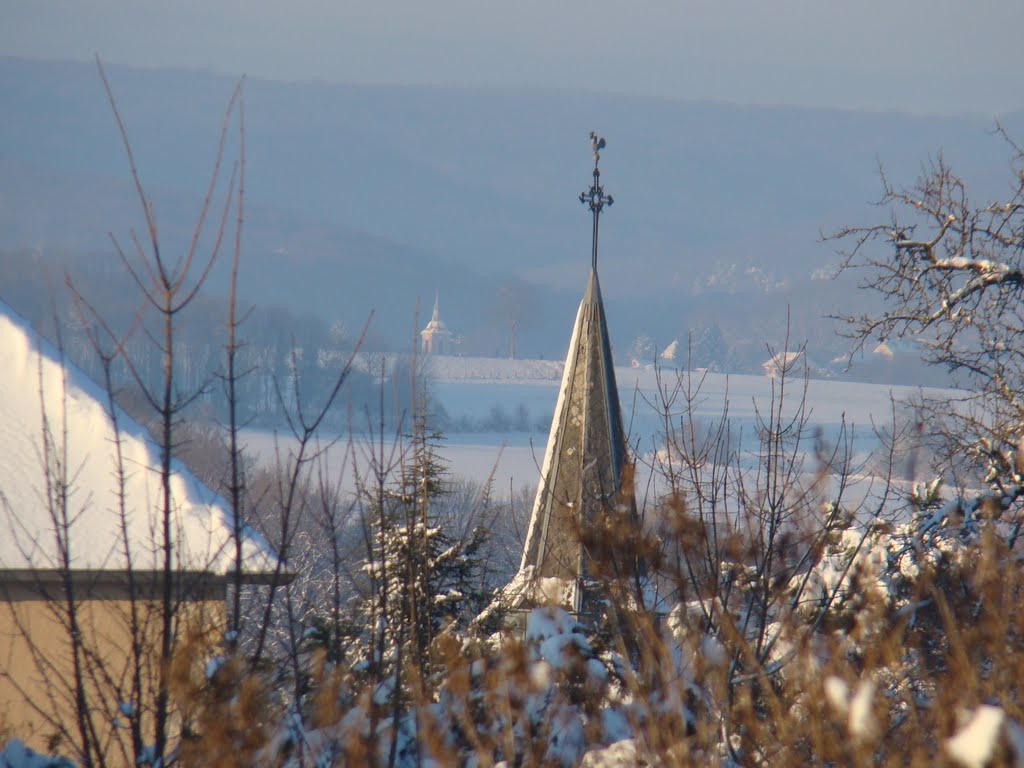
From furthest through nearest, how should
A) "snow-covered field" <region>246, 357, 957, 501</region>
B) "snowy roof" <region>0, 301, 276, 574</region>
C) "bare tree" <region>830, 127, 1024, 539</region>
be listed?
"snow-covered field" <region>246, 357, 957, 501</region>, "bare tree" <region>830, 127, 1024, 539</region>, "snowy roof" <region>0, 301, 276, 574</region>

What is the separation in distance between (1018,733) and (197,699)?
3.06m

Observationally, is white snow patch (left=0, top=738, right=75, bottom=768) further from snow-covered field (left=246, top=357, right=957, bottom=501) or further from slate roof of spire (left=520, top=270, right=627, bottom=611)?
snow-covered field (left=246, top=357, right=957, bottom=501)

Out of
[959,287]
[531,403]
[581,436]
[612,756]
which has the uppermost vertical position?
[959,287]

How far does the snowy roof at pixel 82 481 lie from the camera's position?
7.34 metres

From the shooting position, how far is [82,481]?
8.32 metres

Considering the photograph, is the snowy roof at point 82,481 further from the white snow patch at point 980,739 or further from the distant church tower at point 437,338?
the distant church tower at point 437,338

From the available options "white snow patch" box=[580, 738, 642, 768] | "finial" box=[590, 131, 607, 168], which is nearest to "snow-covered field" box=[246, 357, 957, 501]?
"finial" box=[590, 131, 607, 168]

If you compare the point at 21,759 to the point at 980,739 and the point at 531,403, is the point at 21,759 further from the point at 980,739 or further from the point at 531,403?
the point at 531,403

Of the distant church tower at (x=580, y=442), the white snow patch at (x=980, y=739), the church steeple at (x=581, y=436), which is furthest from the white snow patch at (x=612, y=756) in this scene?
the church steeple at (x=581, y=436)

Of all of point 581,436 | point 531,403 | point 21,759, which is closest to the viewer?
point 21,759

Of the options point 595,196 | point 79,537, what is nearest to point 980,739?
point 79,537

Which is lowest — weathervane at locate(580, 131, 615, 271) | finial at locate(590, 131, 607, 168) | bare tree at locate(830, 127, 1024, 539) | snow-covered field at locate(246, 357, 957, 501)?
snow-covered field at locate(246, 357, 957, 501)

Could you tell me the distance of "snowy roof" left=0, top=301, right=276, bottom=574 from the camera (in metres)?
7.34

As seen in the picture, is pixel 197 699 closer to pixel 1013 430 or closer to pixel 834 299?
pixel 1013 430
